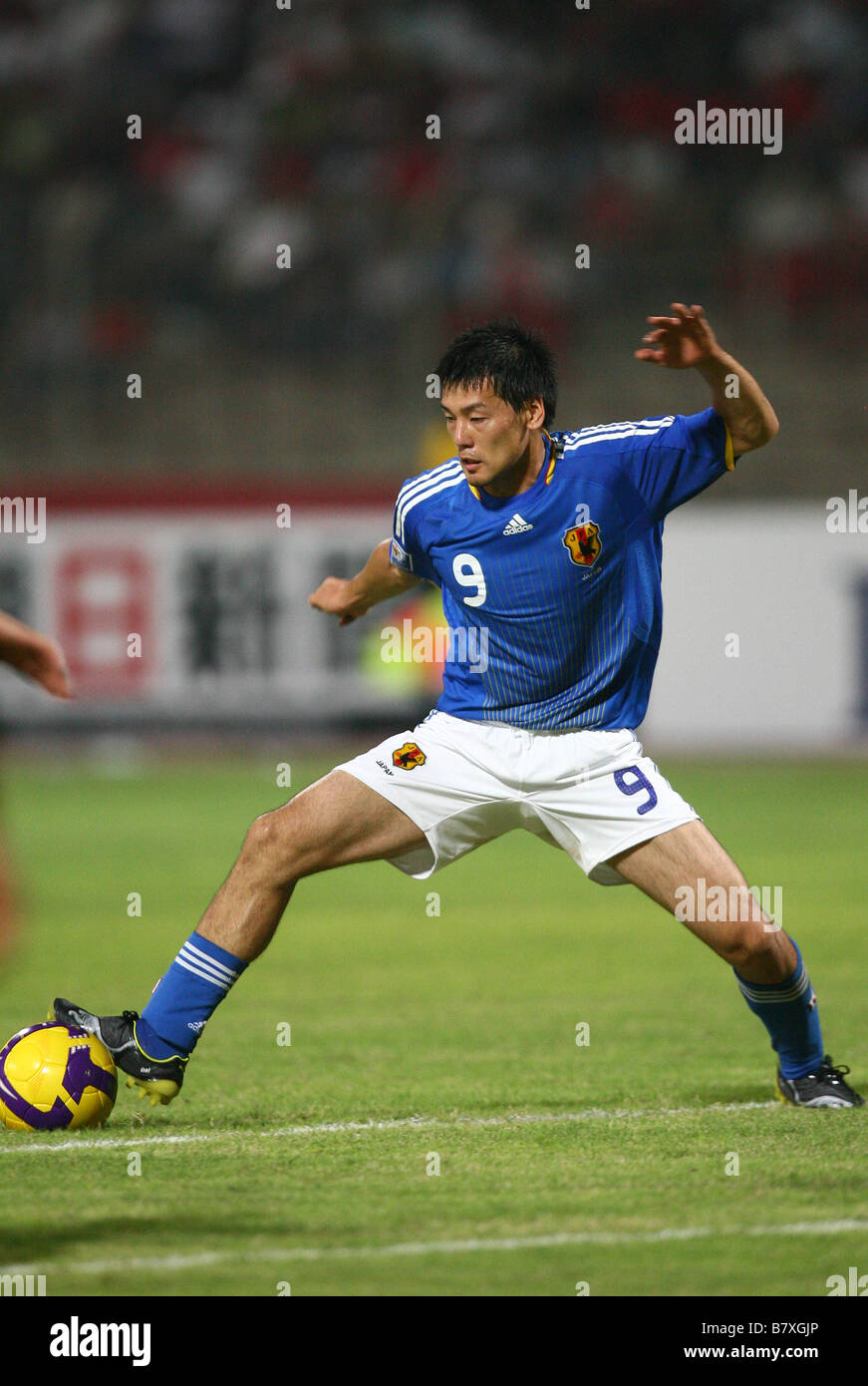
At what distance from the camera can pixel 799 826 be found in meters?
14.4

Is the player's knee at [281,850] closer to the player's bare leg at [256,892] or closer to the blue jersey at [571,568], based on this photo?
the player's bare leg at [256,892]

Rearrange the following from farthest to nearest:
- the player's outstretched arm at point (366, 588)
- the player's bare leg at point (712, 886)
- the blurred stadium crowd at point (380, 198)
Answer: the blurred stadium crowd at point (380, 198) → the player's outstretched arm at point (366, 588) → the player's bare leg at point (712, 886)

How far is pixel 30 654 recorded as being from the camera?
13.3ft

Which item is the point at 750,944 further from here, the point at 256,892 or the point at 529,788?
the point at 256,892

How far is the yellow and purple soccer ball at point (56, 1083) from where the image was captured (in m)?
5.47

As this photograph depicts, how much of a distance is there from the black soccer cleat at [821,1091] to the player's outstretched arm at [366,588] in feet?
6.08

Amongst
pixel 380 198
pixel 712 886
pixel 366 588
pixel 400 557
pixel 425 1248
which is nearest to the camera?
pixel 425 1248

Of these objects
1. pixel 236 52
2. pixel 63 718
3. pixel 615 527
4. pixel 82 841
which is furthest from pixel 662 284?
pixel 615 527

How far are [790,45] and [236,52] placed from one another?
293 inches

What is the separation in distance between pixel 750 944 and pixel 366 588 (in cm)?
164

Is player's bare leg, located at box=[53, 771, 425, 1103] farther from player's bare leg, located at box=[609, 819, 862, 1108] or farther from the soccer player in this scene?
player's bare leg, located at box=[609, 819, 862, 1108]

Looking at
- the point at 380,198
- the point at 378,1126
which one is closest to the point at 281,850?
the point at 378,1126

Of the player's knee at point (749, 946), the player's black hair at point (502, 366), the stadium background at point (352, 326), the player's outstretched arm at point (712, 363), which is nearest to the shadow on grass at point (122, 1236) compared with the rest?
the player's knee at point (749, 946)
